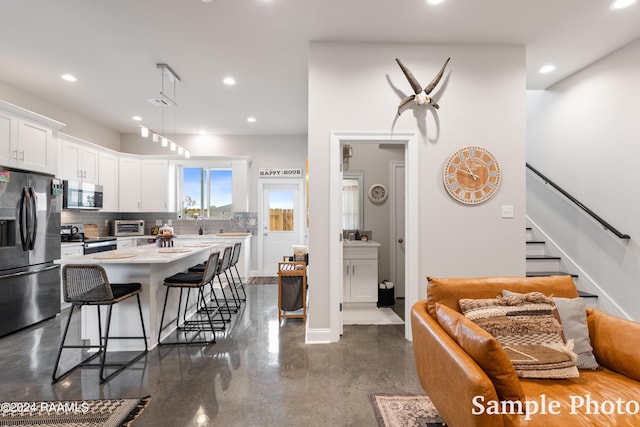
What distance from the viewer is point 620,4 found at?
8.63 ft

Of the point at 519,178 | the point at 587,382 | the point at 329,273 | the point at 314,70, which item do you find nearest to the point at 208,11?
the point at 314,70

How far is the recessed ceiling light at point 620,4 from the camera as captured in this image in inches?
102

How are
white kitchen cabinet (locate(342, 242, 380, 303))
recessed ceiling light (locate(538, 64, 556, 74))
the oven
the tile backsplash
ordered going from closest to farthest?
recessed ceiling light (locate(538, 64, 556, 74)), white kitchen cabinet (locate(342, 242, 380, 303)), the oven, the tile backsplash

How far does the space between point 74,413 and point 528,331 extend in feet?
9.30

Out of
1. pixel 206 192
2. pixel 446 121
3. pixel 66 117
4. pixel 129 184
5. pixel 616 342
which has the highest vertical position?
pixel 66 117

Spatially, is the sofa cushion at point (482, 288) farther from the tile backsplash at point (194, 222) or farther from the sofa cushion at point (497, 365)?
the tile backsplash at point (194, 222)

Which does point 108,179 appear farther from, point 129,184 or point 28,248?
point 28,248

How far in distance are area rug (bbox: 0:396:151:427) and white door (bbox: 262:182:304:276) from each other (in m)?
4.65

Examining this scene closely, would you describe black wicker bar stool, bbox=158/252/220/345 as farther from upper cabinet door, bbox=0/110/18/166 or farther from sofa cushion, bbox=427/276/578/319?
upper cabinet door, bbox=0/110/18/166

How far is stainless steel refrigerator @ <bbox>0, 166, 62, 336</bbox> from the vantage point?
11.0 ft

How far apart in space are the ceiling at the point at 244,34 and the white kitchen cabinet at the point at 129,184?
6.20ft

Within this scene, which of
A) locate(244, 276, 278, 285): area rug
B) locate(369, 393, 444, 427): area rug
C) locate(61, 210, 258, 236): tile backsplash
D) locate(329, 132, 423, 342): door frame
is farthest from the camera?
locate(61, 210, 258, 236): tile backsplash

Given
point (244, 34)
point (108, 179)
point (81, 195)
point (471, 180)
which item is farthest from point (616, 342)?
point (108, 179)

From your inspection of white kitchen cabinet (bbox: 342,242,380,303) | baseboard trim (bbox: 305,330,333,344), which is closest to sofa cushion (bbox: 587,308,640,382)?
baseboard trim (bbox: 305,330,333,344)
